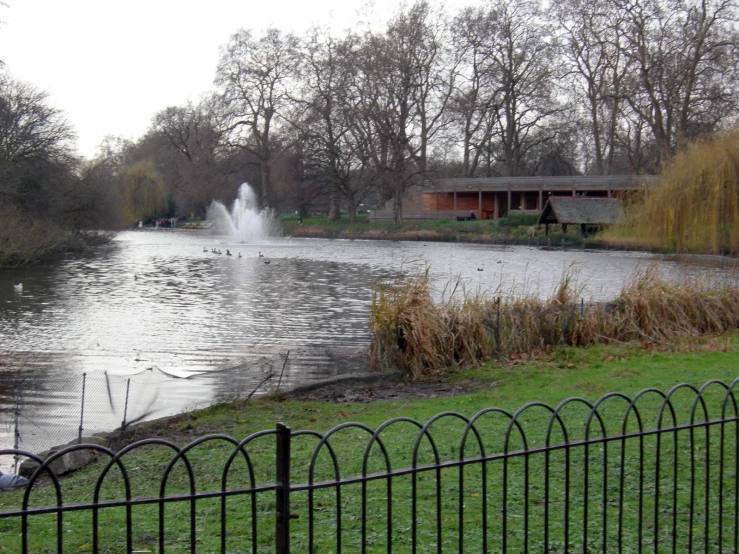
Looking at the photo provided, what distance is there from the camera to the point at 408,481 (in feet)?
19.9

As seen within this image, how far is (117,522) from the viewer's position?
5539 mm

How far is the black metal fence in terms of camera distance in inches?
157

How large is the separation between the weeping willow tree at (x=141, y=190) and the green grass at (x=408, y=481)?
75.9 meters

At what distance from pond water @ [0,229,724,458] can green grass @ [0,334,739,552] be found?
6.71 feet

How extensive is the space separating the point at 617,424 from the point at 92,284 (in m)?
25.1

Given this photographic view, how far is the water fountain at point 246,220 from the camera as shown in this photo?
6744 centimetres

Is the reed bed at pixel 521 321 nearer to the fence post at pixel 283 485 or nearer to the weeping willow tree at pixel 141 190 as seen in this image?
the fence post at pixel 283 485

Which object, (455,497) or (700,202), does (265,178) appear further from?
(455,497)

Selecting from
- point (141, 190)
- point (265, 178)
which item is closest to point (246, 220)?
point (265, 178)

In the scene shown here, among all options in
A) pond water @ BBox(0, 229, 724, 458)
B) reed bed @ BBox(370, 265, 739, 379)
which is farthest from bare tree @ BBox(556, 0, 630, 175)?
reed bed @ BBox(370, 265, 739, 379)

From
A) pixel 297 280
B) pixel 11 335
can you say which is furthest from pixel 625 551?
pixel 297 280

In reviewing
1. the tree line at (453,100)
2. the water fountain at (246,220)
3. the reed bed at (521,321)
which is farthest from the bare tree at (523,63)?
the reed bed at (521,321)

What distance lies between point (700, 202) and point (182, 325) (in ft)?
57.9

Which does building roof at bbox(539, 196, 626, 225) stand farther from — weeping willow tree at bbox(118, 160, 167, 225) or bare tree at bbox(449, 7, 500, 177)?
weeping willow tree at bbox(118, 160, 167, 225)
